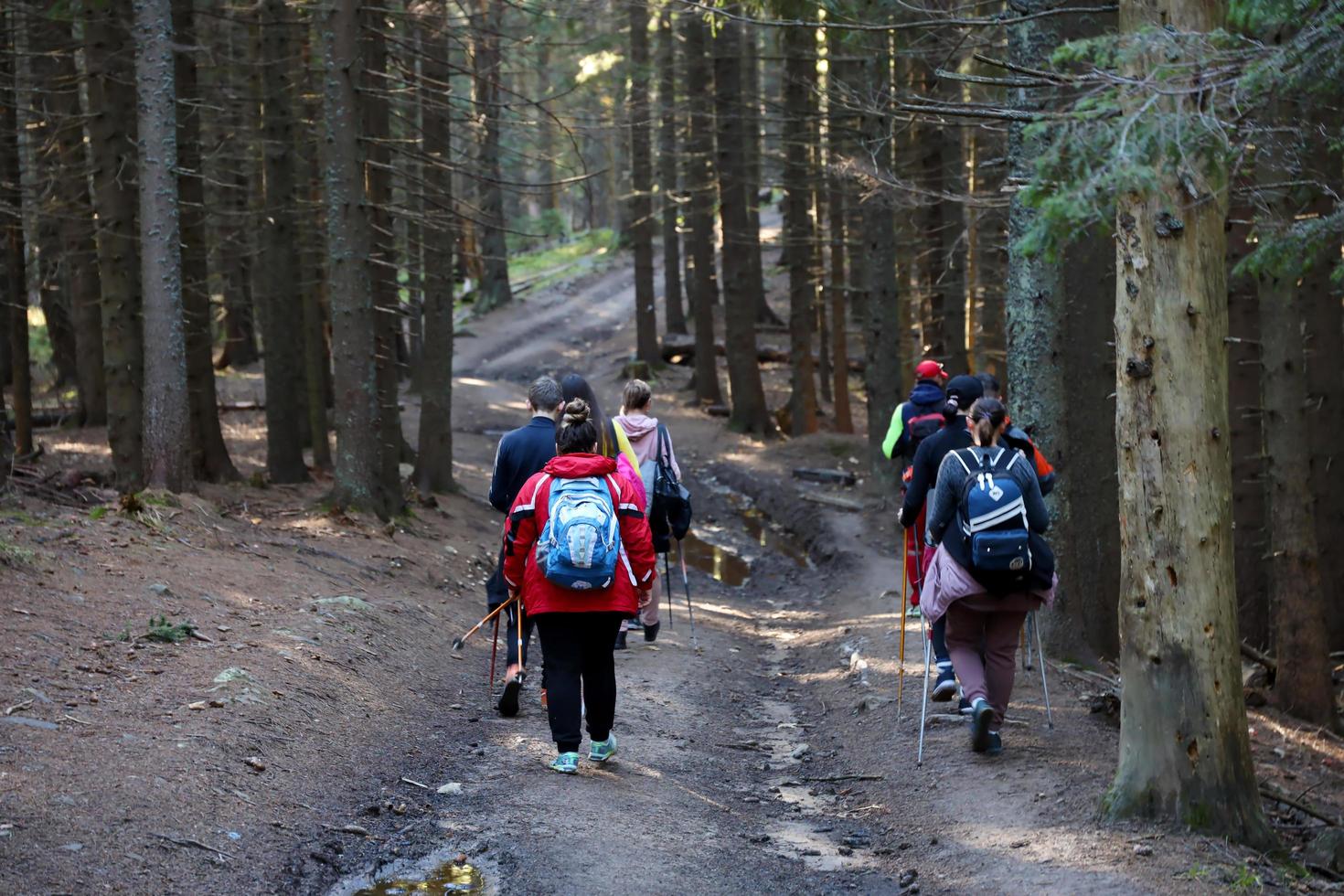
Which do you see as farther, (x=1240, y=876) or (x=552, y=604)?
(x=552, y=604)

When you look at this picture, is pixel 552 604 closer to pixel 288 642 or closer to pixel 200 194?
pixel 288 642

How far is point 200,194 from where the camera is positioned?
1664 centimetres

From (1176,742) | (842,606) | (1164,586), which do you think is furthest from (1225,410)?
(842,606)

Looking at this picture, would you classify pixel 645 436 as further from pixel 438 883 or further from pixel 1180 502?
pixel 438 883

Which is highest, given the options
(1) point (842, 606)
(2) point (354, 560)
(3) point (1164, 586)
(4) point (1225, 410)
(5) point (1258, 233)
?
(5) point (1258, 233)

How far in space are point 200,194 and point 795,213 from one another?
12.5 meters

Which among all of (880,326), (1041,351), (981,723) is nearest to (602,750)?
(981,723)

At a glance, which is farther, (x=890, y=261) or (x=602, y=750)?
(x=890, y=261)

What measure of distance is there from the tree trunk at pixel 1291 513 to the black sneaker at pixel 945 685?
5.65 meters

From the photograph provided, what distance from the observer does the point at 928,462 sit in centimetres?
859

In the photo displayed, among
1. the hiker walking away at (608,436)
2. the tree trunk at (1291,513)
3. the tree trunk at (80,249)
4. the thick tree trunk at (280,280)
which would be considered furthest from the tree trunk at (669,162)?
the hiker walking away at (608,436)

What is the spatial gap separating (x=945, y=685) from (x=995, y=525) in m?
1.79

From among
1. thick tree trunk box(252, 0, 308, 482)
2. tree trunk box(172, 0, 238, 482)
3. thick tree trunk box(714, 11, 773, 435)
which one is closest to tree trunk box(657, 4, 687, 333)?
thick tree trunk box(714, 11, 773, 435)

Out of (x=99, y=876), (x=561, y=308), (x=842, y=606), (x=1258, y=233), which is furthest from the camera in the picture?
(x=561, y=308)
